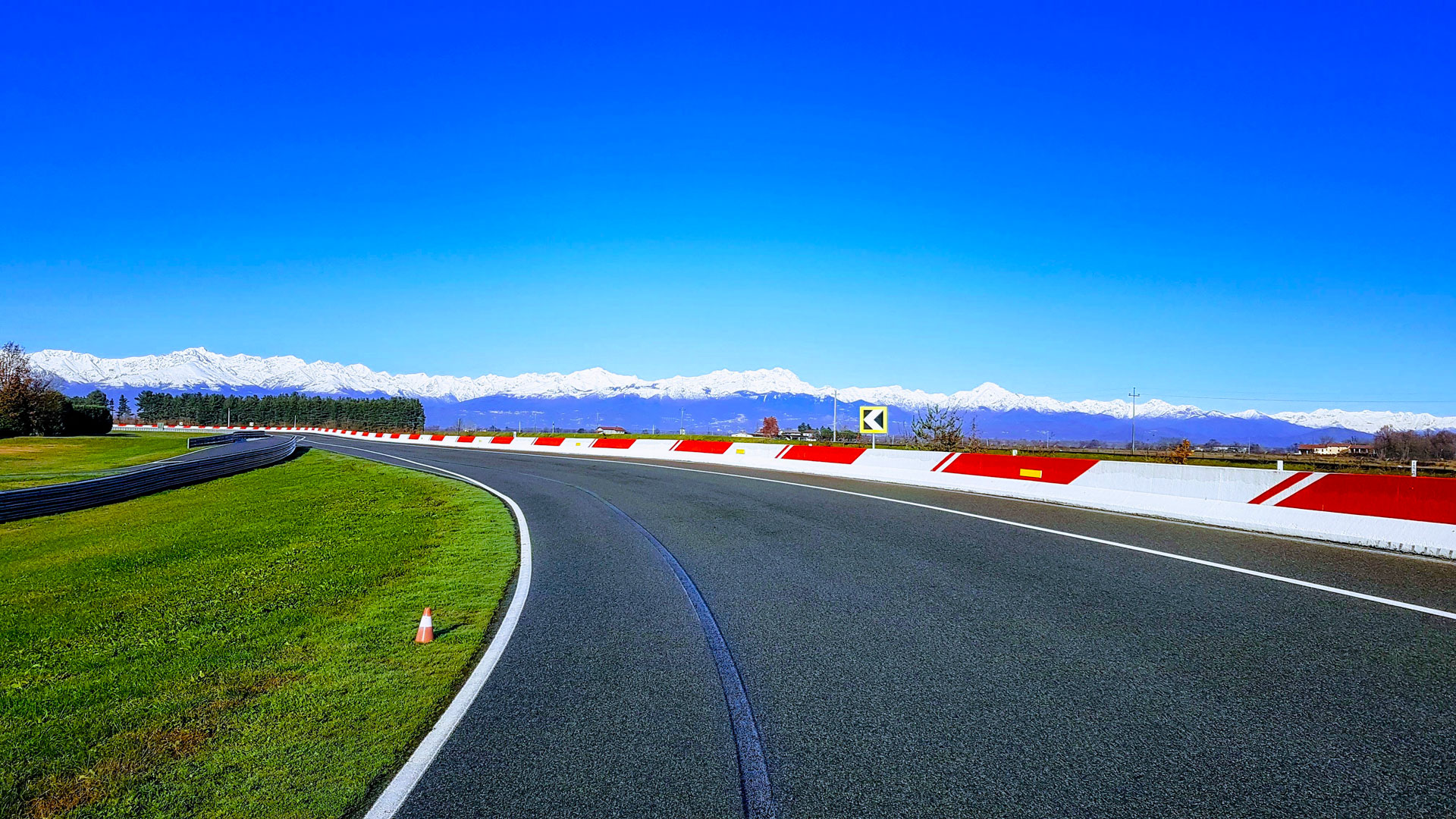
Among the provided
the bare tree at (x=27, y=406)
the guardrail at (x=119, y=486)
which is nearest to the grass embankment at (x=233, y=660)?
the guardrail at (x=119, y=486)

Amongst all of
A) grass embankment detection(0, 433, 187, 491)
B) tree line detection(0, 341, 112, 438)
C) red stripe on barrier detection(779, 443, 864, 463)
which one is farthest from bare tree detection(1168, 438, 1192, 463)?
tree line detection(0, 341, 112, 438)

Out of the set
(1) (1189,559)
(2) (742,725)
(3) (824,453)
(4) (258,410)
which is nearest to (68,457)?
(3) (824,453)

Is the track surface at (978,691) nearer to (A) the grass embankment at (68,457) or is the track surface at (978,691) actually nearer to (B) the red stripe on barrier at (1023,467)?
(B) the red stripe on barrier at (1023,467)

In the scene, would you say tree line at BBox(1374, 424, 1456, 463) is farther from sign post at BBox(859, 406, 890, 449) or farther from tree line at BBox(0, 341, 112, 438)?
tree line at BBox(0, 341, 112, 438)

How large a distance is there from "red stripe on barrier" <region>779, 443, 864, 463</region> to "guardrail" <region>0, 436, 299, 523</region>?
20.2 m

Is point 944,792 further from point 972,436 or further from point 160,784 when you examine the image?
point 972,436

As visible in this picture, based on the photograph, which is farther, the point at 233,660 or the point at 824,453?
the point at 824,453

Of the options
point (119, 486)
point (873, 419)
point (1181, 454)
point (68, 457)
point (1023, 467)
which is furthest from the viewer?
point (1181, 454)

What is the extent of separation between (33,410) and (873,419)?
260ft

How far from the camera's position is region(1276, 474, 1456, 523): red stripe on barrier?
9.65 meters

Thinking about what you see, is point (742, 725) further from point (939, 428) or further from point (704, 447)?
point (939, 428)

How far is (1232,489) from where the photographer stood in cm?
1259

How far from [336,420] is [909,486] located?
522 feet

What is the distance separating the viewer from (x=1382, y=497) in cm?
1031
